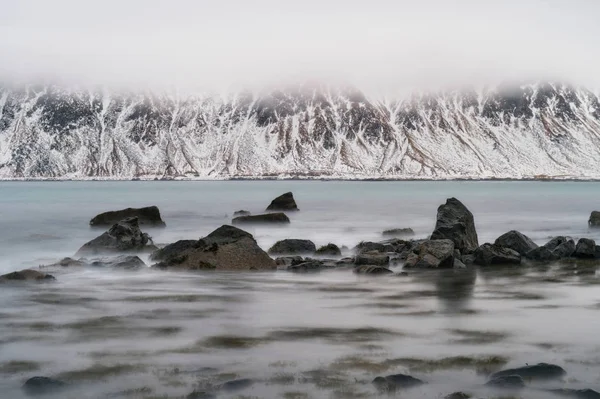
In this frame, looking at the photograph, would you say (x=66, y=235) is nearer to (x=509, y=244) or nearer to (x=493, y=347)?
(x=509, y=244)

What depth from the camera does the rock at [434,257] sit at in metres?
24.3

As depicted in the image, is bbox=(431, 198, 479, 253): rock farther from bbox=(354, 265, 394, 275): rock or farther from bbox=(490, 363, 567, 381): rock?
bbox=(490, 363, 567, 381): rock

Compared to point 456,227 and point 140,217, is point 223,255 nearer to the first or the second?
point 456,227

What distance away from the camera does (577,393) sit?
396 inches

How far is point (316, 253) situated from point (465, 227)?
5956 mm

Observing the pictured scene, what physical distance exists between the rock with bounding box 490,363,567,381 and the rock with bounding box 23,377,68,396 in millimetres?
6247

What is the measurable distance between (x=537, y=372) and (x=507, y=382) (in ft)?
2.65

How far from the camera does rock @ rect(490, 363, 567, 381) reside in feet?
35.7

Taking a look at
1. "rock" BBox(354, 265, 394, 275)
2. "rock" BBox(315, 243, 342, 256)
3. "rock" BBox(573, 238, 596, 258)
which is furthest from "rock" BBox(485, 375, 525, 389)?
"rock" BBox(315, 243, 342, 256)

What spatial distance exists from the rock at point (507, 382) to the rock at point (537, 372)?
0.49ft

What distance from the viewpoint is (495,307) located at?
56.2 feet

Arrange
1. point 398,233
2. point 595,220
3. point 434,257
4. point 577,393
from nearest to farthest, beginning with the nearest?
1. point 577,393
2. point 434,257
3. point 398,233
4. point 595,220

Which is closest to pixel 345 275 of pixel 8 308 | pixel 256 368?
pixel 8 308

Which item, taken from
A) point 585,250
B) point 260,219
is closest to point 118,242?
point 260,219
